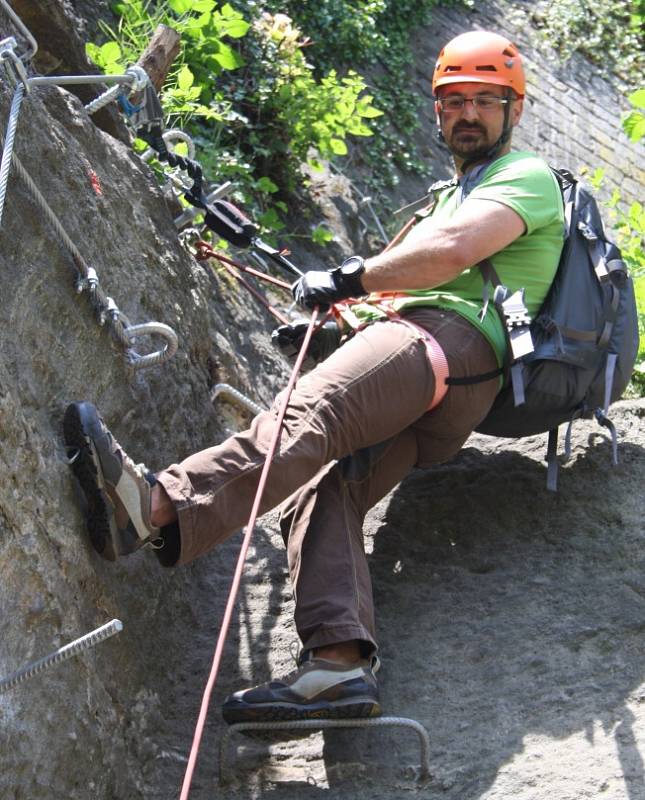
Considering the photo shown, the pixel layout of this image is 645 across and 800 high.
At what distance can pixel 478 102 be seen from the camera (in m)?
4.29

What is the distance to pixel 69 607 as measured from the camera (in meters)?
3.07

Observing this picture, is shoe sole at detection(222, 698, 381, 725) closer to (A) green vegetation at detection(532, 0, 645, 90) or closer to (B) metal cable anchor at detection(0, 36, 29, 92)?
(B) metal cable anchor at detection(0, 36, 29, 92)

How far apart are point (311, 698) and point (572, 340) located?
1535 mm

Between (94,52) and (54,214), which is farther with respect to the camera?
(94,52)

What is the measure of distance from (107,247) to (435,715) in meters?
1.92

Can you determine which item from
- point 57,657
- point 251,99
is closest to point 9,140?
point 57,657

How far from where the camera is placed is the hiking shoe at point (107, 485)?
3148 millimetres

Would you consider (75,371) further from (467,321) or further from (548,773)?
(548,773)

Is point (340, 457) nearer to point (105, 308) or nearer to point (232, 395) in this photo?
point (105, 308)

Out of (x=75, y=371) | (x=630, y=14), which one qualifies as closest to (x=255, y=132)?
(x=75, y=371)

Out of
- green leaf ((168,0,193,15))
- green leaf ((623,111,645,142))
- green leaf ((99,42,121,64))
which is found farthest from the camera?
green leaf ((168,0,193,15))

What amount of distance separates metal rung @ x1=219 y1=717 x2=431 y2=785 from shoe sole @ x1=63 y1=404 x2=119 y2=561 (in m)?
0.61

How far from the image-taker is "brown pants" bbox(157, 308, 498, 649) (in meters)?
3.30

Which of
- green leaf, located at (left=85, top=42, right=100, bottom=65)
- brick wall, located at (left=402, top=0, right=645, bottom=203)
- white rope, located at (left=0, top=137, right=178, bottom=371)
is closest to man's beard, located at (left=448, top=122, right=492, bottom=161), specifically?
white rope, located at (left=0, top=137, right=178, bottom=371)
